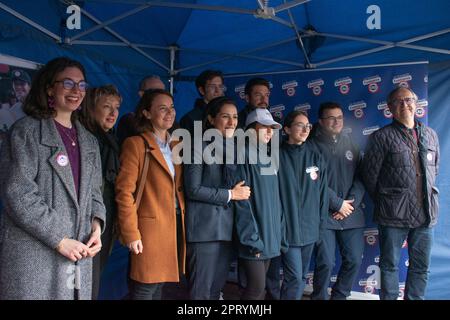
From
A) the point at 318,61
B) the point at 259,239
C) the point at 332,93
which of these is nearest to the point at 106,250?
the point at 259,239

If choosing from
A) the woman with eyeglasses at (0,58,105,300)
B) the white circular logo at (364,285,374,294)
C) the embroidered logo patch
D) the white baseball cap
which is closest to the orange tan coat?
the woman with eyeglasses at (0,58,105,300)

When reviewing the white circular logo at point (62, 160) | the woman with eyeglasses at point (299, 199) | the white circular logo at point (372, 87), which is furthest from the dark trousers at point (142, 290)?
the white circular logo at point (372, 87)

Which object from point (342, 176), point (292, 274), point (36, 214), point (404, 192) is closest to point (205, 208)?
point (292, 274)

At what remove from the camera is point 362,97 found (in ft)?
10.9

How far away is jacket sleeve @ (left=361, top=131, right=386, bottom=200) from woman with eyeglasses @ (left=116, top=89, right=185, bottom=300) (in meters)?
1.54

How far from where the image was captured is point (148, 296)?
1.96m

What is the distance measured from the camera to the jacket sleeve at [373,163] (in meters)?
2.76

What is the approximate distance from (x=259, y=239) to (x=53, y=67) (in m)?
1.41

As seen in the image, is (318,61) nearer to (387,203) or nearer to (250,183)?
(387,203)

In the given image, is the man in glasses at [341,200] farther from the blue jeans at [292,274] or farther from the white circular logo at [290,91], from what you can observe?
the white circular logo at [290,91]

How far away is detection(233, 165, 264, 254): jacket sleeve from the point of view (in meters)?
2.11

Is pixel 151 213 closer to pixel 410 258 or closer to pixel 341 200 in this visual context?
pixel 341 200

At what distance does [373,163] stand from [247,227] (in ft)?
4.13

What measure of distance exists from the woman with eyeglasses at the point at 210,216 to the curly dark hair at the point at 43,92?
0.84 metres
